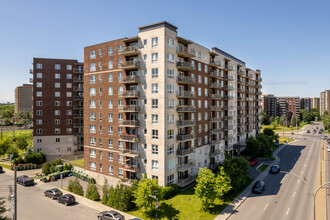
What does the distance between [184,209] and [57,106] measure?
5049 centimetres

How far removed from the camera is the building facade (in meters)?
59.5

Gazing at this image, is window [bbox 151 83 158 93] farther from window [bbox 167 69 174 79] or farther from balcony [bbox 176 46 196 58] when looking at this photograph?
balcony [bbox 176 46 196 58]

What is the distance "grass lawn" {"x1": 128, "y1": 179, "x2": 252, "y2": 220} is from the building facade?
4105cm

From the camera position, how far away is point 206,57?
47.3 meters

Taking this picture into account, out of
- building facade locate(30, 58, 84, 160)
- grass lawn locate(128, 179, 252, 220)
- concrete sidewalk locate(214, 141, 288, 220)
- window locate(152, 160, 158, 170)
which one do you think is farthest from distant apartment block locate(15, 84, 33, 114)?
concrete sidewalk locate(214, 141, 288, 220)

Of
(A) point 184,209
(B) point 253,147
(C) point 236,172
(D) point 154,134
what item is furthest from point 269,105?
(A) point 184,209

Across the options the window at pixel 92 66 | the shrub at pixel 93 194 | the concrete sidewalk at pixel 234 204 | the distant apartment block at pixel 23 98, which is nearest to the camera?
the concrete sidewalk at pixel 234 204

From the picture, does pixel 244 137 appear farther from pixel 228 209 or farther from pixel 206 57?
pixel 228 209

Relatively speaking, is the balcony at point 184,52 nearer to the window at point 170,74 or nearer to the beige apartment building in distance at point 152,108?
the beige apartment building in distance at point 152,108

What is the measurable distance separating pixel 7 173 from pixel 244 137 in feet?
231

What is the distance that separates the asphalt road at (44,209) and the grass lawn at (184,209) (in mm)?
7737

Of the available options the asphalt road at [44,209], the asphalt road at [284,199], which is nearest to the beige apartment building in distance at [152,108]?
the asphalt road at [44,209]

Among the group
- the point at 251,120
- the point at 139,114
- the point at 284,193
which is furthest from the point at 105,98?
the point at 251,120

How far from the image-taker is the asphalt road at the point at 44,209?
29.4m
